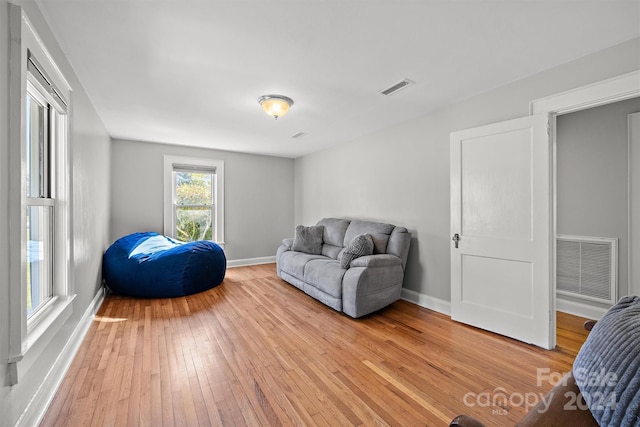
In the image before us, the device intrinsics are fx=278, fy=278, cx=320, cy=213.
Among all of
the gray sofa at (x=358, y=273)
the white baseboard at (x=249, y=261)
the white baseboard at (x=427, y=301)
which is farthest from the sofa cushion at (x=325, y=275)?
the white baseboard at (x=249, y=261)

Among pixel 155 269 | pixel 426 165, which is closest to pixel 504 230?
pixel 426 165

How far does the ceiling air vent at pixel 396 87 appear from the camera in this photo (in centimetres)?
259

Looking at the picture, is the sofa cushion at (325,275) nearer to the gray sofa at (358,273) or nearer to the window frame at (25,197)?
the gray sofa at (358,273)

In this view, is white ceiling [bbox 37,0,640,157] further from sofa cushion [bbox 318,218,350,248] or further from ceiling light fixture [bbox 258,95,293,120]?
sofa cushion [bbox 318,218,350,248]

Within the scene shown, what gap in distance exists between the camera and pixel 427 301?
3.41 metres

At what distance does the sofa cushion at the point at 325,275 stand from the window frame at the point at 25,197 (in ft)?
7.66

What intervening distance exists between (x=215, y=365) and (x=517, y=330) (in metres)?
2.62

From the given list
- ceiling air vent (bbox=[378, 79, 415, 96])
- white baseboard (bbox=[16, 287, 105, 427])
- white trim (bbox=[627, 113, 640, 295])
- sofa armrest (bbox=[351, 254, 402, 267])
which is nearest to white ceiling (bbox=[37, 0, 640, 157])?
ceiling air vent (bbox=[378, 79, 415, 96])

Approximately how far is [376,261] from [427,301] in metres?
0.92

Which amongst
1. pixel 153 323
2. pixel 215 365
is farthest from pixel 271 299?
pixel 215 365

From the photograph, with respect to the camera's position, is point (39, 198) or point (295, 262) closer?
point (39, 198)

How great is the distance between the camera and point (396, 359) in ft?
7.28

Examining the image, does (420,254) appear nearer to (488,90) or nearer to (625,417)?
(488,90)

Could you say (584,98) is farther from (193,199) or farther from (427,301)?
(193,199)
